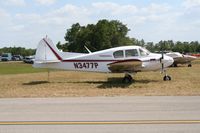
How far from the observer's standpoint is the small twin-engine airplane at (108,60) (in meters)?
22.7

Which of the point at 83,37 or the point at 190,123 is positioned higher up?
the point at 83,37

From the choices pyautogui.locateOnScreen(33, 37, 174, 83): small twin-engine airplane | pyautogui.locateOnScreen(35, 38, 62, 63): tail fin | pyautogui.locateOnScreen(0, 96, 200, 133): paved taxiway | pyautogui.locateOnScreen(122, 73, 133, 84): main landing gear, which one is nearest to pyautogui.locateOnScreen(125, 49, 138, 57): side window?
pyautogui.locateOnScreen(33, 37, 174, 83): small twin-engine airplane

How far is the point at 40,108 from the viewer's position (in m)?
12.0

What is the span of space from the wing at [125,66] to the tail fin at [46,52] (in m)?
3.58

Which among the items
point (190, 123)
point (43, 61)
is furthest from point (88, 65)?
point (190, 123)

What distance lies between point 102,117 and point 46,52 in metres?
15.3

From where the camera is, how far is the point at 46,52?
80.3 ft

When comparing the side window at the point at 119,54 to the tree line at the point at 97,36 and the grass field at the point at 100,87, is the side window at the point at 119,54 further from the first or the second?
the tree line at the point at 97,36

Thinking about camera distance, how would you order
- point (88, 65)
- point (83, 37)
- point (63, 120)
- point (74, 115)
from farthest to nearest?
point (83, 37) → point (88, 65) → point (74, 115) → point (63, 120)

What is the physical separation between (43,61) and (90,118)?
15.1 metres

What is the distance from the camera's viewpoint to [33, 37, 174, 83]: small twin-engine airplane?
22.7m

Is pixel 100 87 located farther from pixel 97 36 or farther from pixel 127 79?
pixel 97 36

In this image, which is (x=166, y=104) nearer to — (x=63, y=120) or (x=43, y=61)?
(x=63, y=120)

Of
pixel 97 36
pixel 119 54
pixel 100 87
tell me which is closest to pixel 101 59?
pixel 119 54
